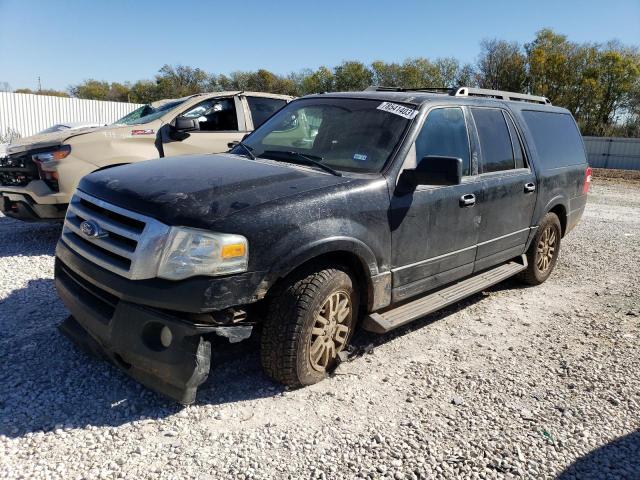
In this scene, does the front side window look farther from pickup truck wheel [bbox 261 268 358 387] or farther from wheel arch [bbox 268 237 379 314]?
pickup truck wheel [bbox 261 268 358 387]

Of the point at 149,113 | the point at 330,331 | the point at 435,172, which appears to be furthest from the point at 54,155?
the point at 435,172

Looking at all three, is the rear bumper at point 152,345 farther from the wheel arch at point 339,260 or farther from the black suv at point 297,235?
the wheel arch at point 339,260

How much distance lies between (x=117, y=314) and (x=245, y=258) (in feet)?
2.63

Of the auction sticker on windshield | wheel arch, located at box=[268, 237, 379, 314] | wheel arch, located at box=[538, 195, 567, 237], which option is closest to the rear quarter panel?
wheel arch, located at box=[538, 195, 567, 237]

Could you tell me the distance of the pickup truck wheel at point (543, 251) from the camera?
17.9 feet

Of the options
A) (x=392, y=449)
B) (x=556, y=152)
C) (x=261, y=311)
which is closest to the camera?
Result: (x=392, y=449)

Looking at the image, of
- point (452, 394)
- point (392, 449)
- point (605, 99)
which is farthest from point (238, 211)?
point (605, 99)

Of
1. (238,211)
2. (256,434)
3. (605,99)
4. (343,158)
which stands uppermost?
(605,99)

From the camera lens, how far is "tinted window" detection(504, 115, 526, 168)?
191 inches

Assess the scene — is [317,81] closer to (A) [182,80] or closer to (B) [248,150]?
(A) [182,80]

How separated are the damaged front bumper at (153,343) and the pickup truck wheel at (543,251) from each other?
4041 millimetres

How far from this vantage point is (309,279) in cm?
304

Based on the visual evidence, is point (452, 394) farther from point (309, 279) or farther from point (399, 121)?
point (399, 121)

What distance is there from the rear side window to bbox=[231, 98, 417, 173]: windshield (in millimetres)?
2133
